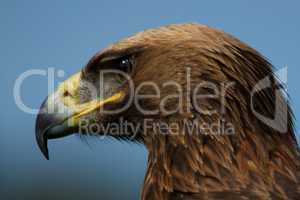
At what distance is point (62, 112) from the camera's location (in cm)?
251

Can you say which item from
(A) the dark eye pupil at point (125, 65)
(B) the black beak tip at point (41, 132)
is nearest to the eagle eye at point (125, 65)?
(A) the dark eye pupil at point (125, 65)

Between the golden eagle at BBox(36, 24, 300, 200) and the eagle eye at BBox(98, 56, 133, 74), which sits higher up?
the eagle eye at BBox(98, 56, 133, 74)

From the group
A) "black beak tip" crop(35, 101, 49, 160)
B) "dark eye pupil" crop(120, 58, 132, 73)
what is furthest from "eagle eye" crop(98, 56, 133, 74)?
"black beak tip" crop(35, 101, 49, 160)

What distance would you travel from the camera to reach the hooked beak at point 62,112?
2.51m

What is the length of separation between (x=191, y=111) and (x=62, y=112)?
1.59 ft

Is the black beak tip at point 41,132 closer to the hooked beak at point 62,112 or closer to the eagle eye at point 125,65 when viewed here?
the hooked beak at point 62,112

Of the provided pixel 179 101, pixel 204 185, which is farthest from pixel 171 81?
pixel 204 185

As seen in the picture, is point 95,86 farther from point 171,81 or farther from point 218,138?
point 218,138

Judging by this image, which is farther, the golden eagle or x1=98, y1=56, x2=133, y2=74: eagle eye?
x1=98, y1=56, x2=133, y2=74: eagle eye

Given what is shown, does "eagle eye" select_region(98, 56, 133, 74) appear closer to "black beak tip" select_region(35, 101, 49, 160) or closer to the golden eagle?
the golden eagle

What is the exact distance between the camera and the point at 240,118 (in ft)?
7.49

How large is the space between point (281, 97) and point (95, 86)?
67 centimetres

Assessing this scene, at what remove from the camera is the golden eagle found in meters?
2.22

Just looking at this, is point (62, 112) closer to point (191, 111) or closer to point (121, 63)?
point (121, 63)
